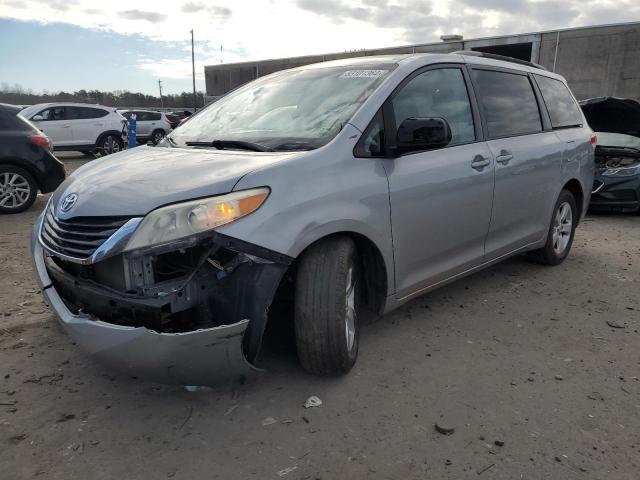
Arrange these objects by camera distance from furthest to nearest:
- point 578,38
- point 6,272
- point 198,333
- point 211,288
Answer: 1. point 578,38
2. point 6,272
3. point 211,288
4. point 198,333

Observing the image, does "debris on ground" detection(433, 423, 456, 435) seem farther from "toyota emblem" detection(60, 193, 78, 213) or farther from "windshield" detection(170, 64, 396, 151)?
"toyota emblem" detection(60, 193, 78, 213)

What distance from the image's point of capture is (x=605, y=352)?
10.8ft

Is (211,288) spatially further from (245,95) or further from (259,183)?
(245,95)

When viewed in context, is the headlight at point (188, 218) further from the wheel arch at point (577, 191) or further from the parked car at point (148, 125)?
the parked car at point (148, 125)

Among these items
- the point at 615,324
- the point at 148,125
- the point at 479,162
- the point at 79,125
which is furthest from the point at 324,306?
the point at 148,125

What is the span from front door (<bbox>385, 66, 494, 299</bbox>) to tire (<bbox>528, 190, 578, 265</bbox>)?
1371mm

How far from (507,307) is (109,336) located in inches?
117

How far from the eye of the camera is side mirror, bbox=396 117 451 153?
114 inches

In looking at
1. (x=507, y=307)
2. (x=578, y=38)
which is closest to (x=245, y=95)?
(x=507, y=307)

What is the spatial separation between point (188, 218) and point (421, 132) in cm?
141

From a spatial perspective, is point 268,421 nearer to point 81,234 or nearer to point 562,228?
point 81,234

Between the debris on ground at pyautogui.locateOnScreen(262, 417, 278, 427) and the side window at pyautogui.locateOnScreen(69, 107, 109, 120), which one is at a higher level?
the side window at pyautogui.locateOnScreen(69, 107, 109, 120)

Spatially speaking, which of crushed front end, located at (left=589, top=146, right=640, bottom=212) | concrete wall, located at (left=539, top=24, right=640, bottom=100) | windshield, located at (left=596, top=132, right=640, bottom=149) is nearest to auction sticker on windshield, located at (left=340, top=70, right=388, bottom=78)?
crushed front end, located at (left=589, top=146, right=640, bottom=212)

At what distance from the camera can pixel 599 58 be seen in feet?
98.0
